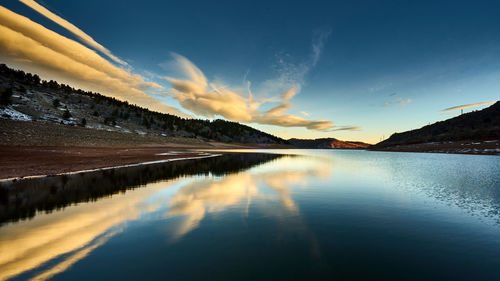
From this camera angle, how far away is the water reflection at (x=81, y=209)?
27.6ft

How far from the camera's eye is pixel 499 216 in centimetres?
1352

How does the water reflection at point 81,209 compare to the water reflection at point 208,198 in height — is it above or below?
above

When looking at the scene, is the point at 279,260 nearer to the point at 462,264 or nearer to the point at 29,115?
the point at 462,264

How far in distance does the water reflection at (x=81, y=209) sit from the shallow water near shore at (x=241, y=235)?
0.07 m

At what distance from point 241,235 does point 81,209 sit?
12502 millimetres

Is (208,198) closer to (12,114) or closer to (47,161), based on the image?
(47,161)

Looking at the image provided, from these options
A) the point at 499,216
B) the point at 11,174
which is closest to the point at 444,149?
the point at 499,216

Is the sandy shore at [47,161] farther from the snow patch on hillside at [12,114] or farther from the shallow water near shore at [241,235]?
the snow patch on hillside at [12,114]

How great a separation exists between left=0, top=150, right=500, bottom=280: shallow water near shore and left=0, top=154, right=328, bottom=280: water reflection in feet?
0.24

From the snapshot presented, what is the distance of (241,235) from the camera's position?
35.2 feet

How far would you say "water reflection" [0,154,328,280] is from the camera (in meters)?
8.42

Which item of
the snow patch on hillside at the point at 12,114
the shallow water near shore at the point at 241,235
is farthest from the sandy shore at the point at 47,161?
the snow patch on hillside at the point at 12,114

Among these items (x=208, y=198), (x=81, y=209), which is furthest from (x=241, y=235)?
(x=81, y=209)

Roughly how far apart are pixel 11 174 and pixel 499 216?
1826 inches
